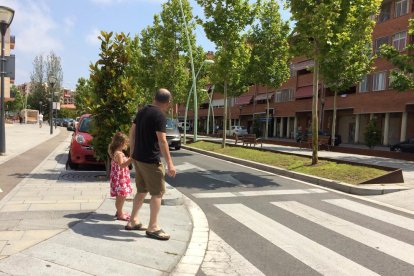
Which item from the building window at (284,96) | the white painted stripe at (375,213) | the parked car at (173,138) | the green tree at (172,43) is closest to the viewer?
the white painted stripe at (375,213)

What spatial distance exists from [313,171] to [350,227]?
567 cm

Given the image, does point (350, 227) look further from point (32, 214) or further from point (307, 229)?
point (32, 214)

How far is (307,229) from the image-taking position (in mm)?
6297

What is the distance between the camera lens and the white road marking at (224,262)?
4.45m

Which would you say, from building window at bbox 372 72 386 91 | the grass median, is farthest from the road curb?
building window at bbox 372 72 386 91

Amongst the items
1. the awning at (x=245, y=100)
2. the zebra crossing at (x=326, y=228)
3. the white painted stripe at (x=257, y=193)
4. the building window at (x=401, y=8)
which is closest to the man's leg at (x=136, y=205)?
the zebra crossing at (x=326, y=228)

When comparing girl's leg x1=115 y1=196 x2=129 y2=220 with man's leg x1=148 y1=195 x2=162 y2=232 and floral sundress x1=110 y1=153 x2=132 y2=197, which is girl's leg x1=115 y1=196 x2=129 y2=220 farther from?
man's leg x1=148 y1=195 x2=162 y2=232

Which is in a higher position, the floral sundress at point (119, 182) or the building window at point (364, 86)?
the building window at point (364, 86)

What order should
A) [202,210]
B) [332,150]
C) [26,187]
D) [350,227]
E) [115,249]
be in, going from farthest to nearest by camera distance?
[332,150] → [26,187] → [202,210] → [350,227] → [115,249]

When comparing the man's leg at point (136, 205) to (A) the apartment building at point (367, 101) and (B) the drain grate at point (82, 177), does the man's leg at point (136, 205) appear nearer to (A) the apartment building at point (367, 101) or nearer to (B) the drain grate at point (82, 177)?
(B) the drain grate at point (82, 177)

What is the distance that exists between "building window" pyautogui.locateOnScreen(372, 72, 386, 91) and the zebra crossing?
3146 centimetres

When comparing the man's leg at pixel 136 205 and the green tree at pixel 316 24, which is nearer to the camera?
the man's leg at pixel 136 205

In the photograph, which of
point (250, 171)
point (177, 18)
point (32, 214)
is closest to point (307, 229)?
point (32, 214)

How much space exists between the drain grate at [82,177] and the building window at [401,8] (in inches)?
1331
